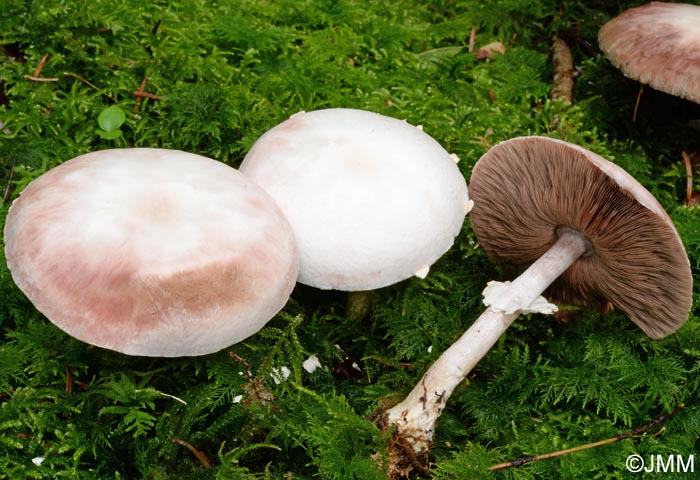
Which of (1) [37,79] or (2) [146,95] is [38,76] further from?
(2) [146,95]

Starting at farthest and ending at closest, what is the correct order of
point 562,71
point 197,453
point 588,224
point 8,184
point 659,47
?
point 562,71 → point 659,47 → point 8,184 → point 588,224 → point 197,453

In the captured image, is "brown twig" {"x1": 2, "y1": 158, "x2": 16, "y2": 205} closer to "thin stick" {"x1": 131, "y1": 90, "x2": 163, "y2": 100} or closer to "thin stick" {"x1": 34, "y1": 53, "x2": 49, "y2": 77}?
"thin stick" {"x1": 34, "y1": 53, "x2": 49, "y2": 77}

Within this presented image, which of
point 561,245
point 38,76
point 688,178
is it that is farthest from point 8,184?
point 688,178

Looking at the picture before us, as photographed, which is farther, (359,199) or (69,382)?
(69,382)

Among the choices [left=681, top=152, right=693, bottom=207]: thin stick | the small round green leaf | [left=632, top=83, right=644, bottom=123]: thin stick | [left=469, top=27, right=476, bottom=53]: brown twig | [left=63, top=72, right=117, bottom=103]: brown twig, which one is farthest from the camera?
[left=469, top=27, right=476, bottom=53]: brown twig

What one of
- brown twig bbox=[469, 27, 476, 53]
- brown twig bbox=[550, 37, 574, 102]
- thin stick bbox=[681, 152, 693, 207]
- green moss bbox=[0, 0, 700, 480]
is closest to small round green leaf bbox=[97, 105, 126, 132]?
green moss bbox=[0, 0, 700, 480]

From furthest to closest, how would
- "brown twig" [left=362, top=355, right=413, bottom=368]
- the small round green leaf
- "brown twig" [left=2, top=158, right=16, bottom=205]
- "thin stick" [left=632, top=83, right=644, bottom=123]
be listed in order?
1. "thin stick" [left=632, top=83, right=644, bottom=123]
2. the small round green leaf
3. "brown twig" [left=2, top=158, right=16, bottom=205]
4. "brown twig" [left=362, top=355, right=413, bottom=368]

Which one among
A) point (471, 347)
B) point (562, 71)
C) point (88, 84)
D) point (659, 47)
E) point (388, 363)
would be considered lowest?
point (388, 363)

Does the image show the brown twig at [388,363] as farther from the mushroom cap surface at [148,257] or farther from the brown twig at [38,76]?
the brown twig at [38,76]

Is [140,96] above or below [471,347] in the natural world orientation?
above

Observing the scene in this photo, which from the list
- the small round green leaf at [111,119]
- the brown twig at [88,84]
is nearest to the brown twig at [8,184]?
the small round green leaf at [111,119]
